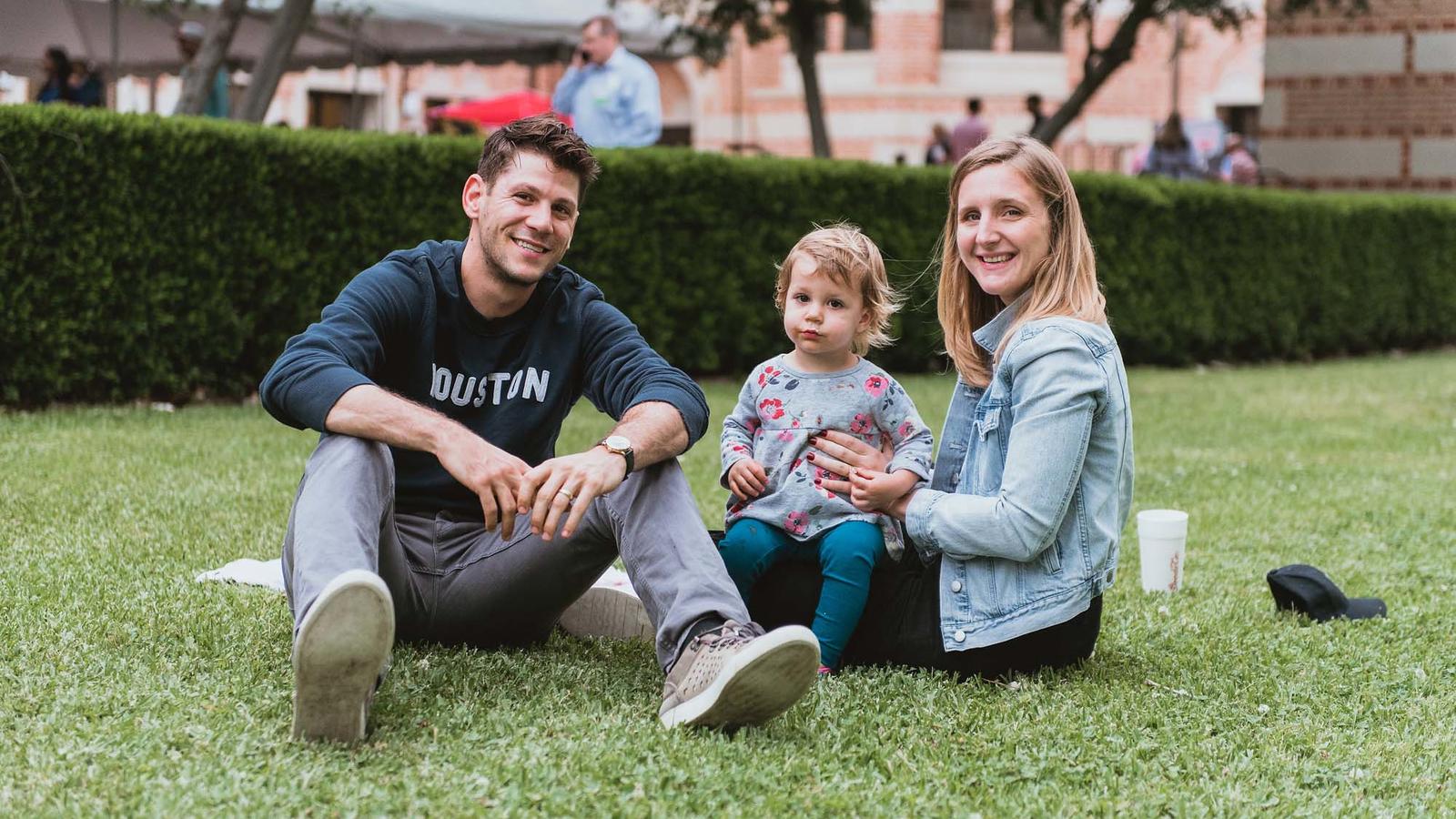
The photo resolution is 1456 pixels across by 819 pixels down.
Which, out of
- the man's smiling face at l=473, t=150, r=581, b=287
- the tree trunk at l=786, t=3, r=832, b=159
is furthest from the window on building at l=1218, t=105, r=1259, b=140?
the man's smiling face at l=473, t=150, r=581, b=287

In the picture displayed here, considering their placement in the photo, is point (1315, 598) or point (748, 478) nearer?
point (748, 478)

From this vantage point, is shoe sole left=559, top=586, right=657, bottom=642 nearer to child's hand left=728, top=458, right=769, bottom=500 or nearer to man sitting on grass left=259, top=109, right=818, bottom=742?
man sitting on grass left=259, top=109, right=818, bottom=742

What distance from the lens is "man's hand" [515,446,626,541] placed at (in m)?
3.17

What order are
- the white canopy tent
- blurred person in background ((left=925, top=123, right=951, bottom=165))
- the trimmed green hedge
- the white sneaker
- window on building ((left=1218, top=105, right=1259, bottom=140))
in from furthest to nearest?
1. window on building ((left=1218, top=105, right=1259, bottom=140))
2. blurred person in background ((left=925, top=123, right=951, bottom=165))
3. the white canopy tent
4. the trimmed green hedge
5. the white sneaker

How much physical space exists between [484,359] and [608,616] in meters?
0.81

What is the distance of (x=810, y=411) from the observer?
3863 millimetres

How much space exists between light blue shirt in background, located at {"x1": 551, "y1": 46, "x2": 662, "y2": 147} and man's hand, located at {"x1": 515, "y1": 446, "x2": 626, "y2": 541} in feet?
26.2

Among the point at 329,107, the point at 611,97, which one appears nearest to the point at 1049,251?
the point at 611,97

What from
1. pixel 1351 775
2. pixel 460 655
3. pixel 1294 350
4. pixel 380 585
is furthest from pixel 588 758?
pixel 1294 350

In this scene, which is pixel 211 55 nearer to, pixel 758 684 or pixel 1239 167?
pixel 758 684

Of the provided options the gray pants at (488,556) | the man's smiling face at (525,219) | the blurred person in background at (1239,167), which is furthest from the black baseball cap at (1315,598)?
the blurred person in background at (1239,167)

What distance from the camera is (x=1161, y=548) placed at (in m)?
4.88

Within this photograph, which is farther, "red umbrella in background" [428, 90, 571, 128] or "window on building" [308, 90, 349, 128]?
"window on building" [308, 90, 349, 128]

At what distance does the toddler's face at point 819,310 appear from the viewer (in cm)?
389
